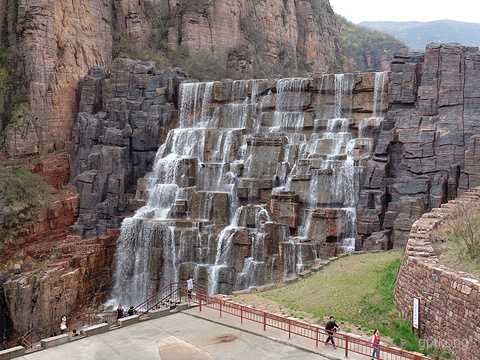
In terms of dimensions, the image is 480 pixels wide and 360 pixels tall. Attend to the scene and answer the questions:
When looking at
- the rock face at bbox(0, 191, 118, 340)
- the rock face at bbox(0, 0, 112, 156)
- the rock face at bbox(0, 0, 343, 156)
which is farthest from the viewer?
the rock face at bbox(0, 0, 343, 156)

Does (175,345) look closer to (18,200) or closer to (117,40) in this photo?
(18,200)

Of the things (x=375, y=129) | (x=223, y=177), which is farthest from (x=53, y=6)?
(x=375, y=129)

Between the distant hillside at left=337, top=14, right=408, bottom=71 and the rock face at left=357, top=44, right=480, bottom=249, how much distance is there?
174 ft

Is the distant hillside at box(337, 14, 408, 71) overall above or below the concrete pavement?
above

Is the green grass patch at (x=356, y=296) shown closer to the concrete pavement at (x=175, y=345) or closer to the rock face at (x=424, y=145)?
the concrete pavement at (x=175, y=345)

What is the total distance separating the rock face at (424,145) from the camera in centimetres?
2947

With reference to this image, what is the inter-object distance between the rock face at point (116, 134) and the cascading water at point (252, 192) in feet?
8.10

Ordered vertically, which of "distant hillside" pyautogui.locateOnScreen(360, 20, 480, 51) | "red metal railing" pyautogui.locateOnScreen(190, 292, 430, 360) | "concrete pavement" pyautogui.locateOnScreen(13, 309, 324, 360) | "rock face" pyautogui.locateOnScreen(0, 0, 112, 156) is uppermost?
"distant hillside" pyautogui.locateOnScreen(360, 20, 480, 51)

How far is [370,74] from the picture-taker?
1540 inches

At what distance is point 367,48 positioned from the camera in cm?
9838

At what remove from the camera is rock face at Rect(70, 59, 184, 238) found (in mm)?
40000

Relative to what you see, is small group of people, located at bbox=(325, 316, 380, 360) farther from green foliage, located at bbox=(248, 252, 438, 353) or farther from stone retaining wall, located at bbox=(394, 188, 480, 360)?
stone retaining wall, located at bbox=(394, 188, 480, 360)

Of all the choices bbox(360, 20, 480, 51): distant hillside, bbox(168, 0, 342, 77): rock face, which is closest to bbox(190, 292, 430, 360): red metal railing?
bbox(168, 0, 342, 77): rock face

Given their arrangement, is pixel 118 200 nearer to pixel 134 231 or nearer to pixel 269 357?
pixel 134 231
